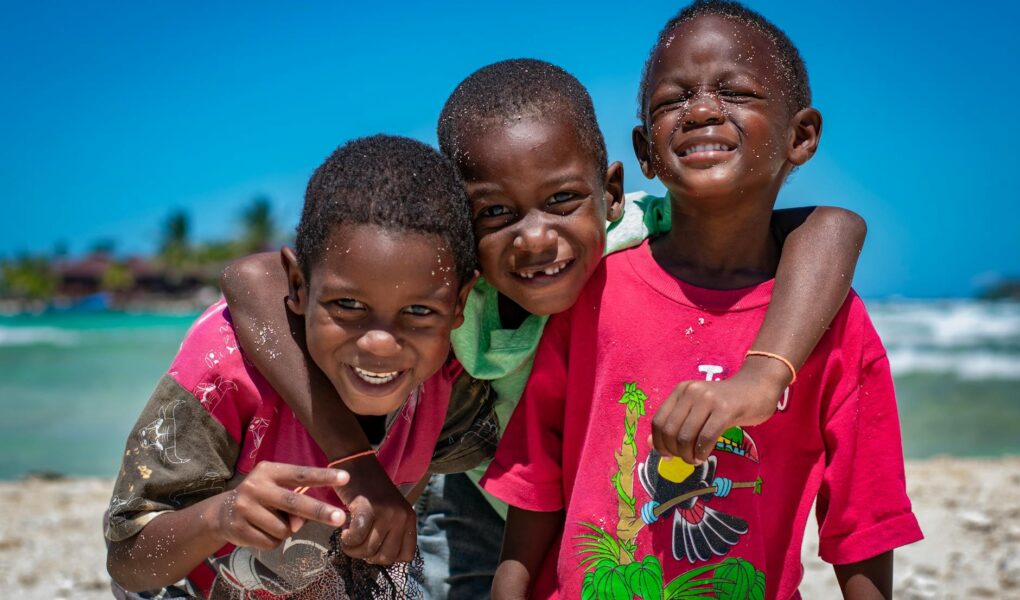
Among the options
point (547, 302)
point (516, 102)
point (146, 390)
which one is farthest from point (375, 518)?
point (146, 390)

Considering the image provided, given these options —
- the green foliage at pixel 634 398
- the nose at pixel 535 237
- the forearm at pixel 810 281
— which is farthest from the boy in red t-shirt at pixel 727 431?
the nose at pixel 535 237

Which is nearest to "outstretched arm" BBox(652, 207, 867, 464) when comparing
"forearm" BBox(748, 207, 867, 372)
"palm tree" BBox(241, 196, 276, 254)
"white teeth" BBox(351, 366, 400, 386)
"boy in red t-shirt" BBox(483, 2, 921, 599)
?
"forearm" BBox(748, 207, 867, 372)

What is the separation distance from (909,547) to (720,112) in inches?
156

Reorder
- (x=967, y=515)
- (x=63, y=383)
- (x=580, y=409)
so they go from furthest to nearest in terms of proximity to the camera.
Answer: (x=63, y=383), (x=967, y=515), (x=580, y=409)

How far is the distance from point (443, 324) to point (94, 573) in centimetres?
375

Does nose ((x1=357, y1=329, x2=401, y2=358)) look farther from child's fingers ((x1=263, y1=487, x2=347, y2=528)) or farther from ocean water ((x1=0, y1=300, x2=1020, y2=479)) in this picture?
ocean water ((x1=0, y1=300, x2=1020, y2=479))

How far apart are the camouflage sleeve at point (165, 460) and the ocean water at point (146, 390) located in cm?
702

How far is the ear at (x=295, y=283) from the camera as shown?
2057 mm

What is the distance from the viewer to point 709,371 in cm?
207

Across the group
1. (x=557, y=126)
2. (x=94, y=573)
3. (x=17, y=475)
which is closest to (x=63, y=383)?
(x=17, y=475)

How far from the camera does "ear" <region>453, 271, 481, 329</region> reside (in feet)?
6.85

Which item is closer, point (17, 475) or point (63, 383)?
point (17, 475)

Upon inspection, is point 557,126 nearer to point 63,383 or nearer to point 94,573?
point 94,573

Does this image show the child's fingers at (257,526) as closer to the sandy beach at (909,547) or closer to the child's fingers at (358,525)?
the child's fingers at (358,525)
